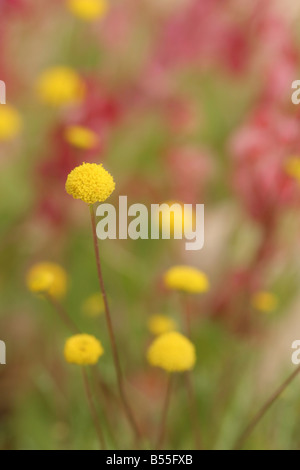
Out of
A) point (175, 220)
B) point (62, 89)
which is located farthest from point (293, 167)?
point (62, 89)

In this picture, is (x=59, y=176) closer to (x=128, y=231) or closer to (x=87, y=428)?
(x=128, y=231)

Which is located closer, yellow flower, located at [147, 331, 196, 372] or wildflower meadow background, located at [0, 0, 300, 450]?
yellow flower, located at [147, 331, 196, 372]

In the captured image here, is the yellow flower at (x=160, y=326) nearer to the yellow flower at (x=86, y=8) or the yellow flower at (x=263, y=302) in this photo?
the yellow flower at (x=263, y=302)

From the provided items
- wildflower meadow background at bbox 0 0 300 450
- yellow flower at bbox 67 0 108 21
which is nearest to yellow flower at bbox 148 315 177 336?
wildflower meadow background at bbox 0 0 300 450

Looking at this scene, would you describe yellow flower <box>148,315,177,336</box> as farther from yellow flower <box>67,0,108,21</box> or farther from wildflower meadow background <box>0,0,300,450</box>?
yellow flower <box>67,0,108,21</box>

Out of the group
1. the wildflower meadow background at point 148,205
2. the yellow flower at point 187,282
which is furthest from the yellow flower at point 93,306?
the yellow flower at point 187,282

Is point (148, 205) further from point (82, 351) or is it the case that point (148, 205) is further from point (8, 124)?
point (82, 351)
